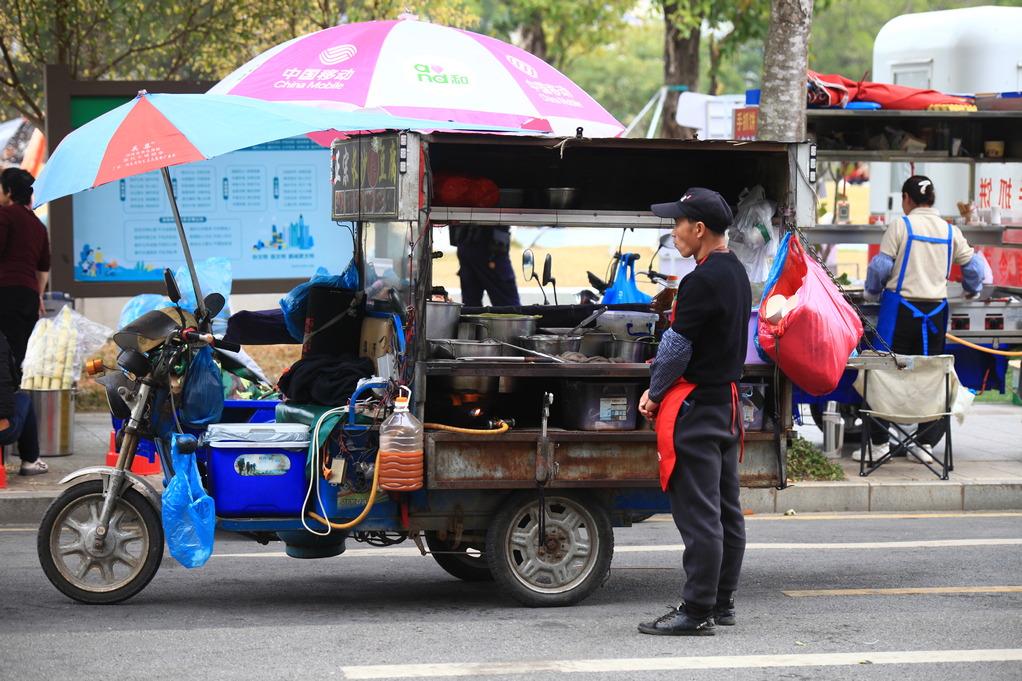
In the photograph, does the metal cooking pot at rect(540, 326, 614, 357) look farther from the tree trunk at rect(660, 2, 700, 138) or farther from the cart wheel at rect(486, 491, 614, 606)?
the tree trunk at rect(660, 2, 700, 138)

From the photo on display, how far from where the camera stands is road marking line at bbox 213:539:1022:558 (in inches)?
269

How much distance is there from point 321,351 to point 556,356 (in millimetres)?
1240

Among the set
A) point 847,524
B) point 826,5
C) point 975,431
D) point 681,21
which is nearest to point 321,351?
point 847,524

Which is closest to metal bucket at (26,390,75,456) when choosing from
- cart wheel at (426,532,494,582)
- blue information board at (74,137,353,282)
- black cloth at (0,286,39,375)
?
black cloth at (0,286,39,375)

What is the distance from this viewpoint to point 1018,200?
1261cm

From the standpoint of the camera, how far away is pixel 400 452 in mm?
5266

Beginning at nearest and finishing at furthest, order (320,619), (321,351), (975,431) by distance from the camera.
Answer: (320,619)
(321,351)
(975,431)

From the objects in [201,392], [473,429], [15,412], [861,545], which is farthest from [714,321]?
→ [15,412]

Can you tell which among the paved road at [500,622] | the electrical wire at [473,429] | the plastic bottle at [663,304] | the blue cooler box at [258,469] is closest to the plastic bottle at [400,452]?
the electrical wire at [473,429]

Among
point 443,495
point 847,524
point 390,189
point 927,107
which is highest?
point 927,107

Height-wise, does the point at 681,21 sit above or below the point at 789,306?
above

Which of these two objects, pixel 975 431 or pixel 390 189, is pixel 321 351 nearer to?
pixel 390 189

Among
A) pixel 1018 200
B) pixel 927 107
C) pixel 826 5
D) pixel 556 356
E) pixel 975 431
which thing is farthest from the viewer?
pixel 826 5

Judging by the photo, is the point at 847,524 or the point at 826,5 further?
the point at 826,5
